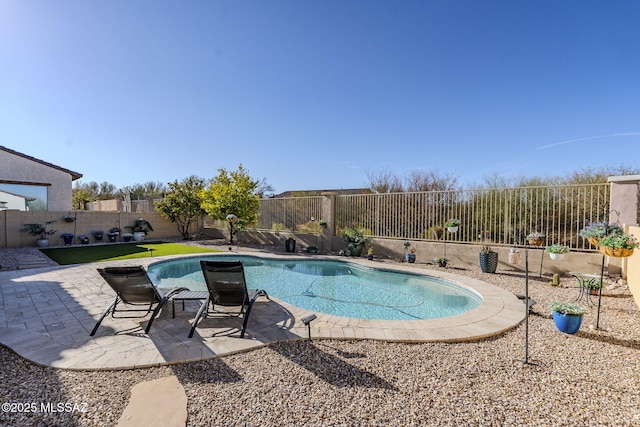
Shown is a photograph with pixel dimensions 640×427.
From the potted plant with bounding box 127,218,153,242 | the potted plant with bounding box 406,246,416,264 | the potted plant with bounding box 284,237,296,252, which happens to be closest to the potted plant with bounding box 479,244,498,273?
the potted plant with bounding box 406,246,416,264

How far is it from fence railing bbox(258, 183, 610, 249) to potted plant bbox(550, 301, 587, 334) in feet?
6.78

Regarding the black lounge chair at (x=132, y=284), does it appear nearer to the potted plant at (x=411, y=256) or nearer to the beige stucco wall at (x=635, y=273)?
the potted plant at (x=411, y=256)

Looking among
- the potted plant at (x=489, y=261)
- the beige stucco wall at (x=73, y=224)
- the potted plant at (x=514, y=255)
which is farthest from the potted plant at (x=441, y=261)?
the beige stucco wall at (x=73, y=224)

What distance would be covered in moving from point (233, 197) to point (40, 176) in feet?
42.4

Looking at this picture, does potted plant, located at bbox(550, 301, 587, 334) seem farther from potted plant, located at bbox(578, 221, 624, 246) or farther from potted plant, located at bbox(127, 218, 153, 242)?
potted plant, located at bbox(127, 218, 153, 242)

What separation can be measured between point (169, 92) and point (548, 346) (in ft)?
44.4

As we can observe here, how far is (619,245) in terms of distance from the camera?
399 cm

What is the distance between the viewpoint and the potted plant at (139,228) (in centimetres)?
1623

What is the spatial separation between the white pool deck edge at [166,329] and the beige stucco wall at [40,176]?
15.1 meters

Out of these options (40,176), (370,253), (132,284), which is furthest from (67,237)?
(370,253)

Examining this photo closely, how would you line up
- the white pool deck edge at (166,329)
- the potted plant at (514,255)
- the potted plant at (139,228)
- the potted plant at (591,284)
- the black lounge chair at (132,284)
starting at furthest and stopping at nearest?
1. the potted plant at (139,228)
2. the potted plant at (514,255)
3. the potted plant at (591,284)
4. the black lounge chair at (132,284)
5. the white pool deck edge at (166,329)

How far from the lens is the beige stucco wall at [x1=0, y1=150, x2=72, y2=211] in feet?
51.6

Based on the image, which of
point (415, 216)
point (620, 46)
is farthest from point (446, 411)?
point (620, 46)

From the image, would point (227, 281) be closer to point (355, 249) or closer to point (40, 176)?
point (355, 249)
